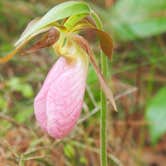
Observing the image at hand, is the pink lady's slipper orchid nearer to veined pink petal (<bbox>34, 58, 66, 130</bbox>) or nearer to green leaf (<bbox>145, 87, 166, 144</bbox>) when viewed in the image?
veined pink petal (<bbox>34, 58, 66, 130</bbox>)

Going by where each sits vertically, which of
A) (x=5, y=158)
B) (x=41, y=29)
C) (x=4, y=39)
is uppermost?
(x=41, y=29)

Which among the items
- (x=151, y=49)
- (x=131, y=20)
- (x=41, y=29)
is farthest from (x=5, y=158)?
(x=151, y=49)

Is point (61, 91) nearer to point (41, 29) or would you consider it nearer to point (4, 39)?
point (41, 29)

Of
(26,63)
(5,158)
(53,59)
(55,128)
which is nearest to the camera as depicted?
(55,128)

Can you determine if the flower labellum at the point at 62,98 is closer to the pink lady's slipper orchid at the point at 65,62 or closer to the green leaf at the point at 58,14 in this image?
the pink lady's slipper orchid at the point at 65,62

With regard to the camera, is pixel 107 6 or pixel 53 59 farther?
pixel 107 6

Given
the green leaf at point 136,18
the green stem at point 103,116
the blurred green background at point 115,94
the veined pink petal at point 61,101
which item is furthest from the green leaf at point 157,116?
the veined pink petal at point 61,101

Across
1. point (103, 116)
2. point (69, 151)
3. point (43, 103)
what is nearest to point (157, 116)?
point (69, 151)

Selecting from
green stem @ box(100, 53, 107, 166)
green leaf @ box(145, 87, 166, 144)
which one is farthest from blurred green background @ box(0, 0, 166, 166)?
green stem @ box(100, 53, 107, 166)
